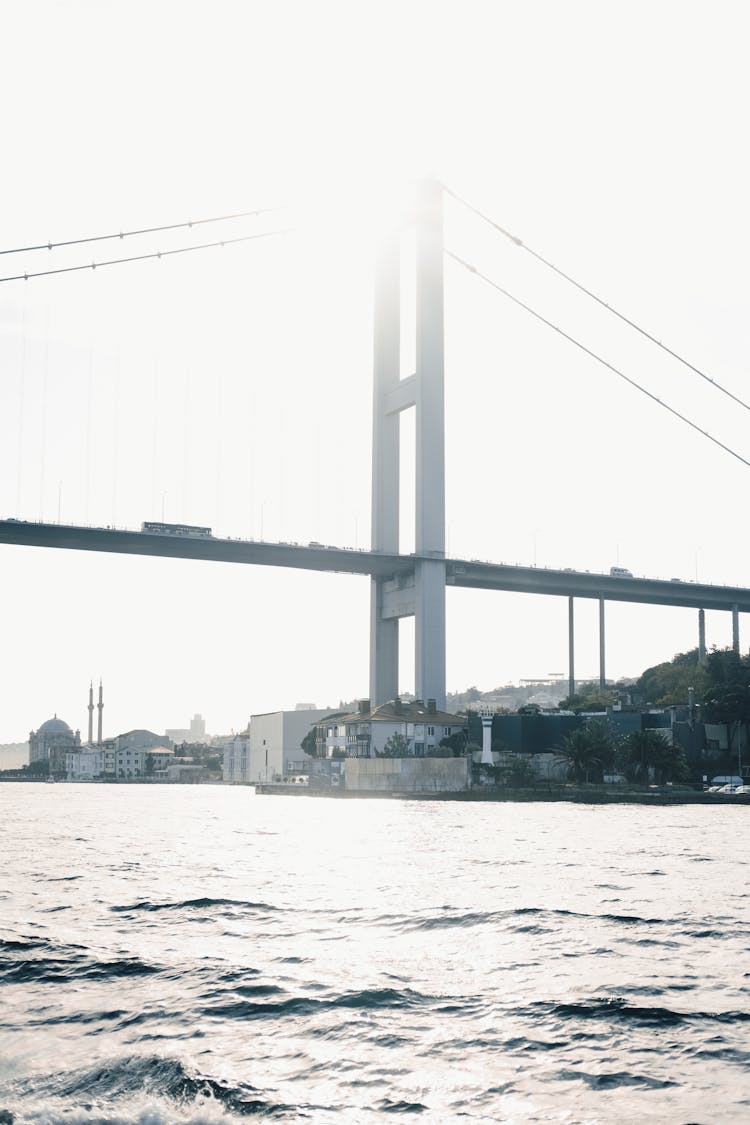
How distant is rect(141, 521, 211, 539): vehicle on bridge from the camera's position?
249ft

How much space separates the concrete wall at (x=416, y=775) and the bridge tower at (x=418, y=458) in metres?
5.67

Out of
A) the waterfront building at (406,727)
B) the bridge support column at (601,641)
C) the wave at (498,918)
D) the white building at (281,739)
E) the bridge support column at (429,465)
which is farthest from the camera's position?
the white building at (281,739)

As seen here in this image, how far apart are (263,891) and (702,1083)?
12118 mm

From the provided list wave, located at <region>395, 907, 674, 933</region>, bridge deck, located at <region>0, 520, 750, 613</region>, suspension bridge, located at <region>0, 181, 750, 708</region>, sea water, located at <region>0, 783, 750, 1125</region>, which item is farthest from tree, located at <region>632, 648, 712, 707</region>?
wave, located at <region>395, 907, 674, 933</region>

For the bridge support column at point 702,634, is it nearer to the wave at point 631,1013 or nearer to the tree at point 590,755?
the tree at point 590,755

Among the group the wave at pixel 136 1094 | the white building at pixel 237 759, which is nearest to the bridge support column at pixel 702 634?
the white building at pixel 237 759

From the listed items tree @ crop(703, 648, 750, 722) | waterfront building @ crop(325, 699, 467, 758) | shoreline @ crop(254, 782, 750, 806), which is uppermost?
tree @ crop(703, 648, 750, 722)

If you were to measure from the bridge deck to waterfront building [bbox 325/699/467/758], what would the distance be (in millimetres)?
8487

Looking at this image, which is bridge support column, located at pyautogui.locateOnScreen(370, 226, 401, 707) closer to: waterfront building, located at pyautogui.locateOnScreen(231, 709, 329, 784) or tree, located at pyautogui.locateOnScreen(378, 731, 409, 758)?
tree, located at pyautogui.locateOnScreen(378, 731, 409, 758)

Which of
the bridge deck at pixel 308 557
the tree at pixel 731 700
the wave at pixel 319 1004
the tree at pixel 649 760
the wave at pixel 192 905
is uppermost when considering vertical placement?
the bridge deck at pixel 308 557

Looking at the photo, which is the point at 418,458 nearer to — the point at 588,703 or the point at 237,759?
the point at 588,703

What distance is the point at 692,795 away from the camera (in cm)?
6203

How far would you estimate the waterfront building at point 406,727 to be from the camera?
7619cm

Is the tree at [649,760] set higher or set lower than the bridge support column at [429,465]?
lower
